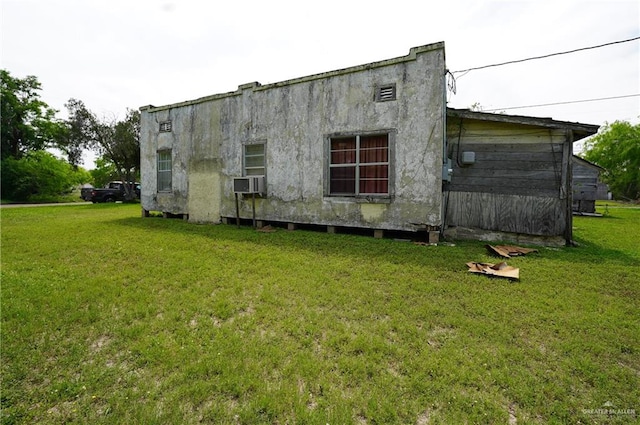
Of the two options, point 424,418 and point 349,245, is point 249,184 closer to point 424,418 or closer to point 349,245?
point 349,245

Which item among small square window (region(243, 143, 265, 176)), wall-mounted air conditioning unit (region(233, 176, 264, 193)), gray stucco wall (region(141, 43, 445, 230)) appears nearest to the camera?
gray stucco wall (region(141, 43, 445, 230))

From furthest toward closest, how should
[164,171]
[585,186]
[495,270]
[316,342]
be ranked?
[585,186] < [164,171] < [495,270] < [316,342]

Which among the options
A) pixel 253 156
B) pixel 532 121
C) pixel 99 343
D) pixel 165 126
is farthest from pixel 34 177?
pixel 532 121

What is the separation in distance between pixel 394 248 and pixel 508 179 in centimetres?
351

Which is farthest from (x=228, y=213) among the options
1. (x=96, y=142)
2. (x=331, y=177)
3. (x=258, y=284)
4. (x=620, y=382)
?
(x=96, y=142)

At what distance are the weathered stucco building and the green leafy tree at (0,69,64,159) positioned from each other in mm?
27189

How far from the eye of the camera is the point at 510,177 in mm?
6457

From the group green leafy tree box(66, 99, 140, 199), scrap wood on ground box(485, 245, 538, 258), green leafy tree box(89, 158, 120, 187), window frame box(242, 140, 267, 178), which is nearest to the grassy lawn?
scrap wood on ground box(485, 245, 538, 258)

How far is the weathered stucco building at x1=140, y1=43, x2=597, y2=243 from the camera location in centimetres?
574

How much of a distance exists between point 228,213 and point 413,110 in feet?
18.7

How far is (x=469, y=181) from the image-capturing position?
266 inches

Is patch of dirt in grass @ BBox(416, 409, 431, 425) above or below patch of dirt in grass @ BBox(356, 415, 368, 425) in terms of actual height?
above

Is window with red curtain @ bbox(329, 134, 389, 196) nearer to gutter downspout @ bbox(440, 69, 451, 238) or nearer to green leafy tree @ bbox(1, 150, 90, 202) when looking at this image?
gutter downspout @ bbox(440, 69, 451, 238)

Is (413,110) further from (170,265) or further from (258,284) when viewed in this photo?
(170,265)
